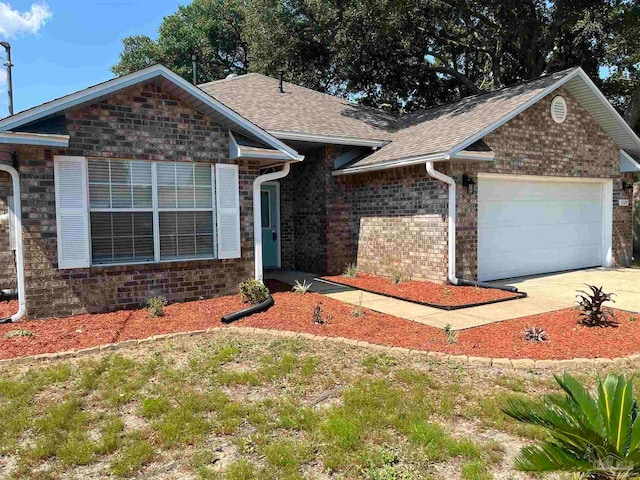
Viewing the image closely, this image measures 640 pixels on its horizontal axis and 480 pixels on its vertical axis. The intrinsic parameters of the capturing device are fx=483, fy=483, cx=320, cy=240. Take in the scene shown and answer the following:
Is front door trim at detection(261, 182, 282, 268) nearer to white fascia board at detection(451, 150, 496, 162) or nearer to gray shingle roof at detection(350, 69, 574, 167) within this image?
gray shingle roof at detection(350, 69, 574, 167)

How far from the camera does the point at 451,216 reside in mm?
10109

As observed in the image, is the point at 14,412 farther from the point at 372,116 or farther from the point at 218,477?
the point at 372,116

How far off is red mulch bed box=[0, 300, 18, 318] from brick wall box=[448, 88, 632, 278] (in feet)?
28.1

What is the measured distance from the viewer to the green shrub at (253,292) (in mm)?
8570

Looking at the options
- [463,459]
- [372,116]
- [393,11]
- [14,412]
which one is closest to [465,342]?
[463,459]

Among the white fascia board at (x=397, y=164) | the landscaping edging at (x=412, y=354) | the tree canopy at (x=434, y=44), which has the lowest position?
the landscaping edging at (x=412, y=354)

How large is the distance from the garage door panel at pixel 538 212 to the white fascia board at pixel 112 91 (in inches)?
217

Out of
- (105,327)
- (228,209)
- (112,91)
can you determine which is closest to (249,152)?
(228,209)

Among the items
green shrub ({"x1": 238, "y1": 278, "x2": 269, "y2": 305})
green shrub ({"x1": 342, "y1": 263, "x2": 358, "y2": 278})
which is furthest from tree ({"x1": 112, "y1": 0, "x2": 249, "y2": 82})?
green shrub ({"x1": 238, "y1": 278, "x2": 269, "y2": 305})

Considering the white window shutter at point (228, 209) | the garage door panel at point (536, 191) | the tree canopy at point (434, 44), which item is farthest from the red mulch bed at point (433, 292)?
the tree canopy at point (434, 44)

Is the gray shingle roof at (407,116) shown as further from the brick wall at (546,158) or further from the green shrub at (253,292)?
the green shrub at (253,292)

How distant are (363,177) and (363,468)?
A: 959 centimetres

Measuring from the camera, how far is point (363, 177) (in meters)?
12.5

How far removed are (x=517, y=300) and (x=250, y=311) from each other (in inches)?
198
